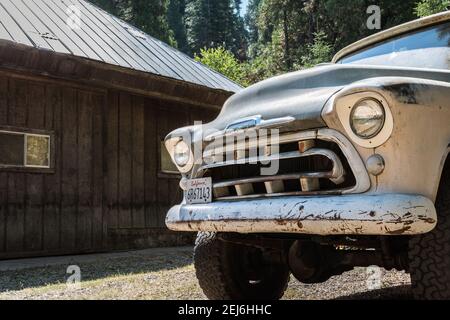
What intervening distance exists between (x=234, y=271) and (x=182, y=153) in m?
0.98

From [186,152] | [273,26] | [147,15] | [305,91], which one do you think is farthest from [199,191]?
[273,26]

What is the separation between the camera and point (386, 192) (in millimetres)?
2604

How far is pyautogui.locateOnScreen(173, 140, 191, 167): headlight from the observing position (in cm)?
375

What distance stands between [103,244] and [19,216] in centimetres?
163

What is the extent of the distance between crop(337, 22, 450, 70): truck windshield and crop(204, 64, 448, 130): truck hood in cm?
42

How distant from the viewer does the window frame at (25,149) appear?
7.79 meters

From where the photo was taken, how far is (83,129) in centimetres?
880

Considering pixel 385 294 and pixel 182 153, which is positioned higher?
pixel 182 153

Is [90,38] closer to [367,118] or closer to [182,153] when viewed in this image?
[182,153]

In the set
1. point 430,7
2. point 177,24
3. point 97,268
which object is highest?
point 177,24

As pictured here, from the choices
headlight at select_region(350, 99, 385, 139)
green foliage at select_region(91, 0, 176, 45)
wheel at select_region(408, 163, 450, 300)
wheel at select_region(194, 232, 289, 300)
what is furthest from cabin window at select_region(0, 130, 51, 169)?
green foliage at select_region(91, 0, 176, 45)

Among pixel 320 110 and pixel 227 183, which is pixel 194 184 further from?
pixel 320 110

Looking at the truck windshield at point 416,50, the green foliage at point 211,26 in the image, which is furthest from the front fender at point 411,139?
the green foliage at point 211,26

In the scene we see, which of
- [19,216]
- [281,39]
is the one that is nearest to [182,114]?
[19,216]
